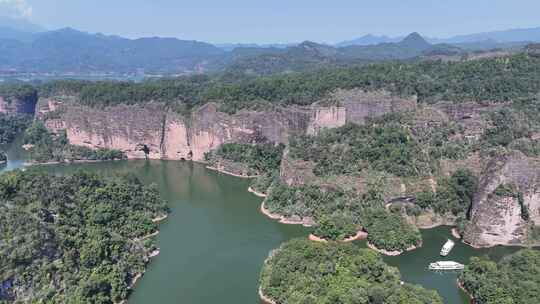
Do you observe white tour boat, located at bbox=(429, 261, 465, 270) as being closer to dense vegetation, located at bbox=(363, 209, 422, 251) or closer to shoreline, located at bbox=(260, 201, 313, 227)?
dense vegetation, located at bbox=(363, 209, 422, 251)

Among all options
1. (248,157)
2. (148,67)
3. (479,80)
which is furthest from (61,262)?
(148,67)

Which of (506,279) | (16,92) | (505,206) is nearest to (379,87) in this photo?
(505,206)

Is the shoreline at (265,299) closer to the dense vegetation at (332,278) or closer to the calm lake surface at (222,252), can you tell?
the dense vegetation at (332,278)

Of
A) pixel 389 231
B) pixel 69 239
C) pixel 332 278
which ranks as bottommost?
pixel 389 231

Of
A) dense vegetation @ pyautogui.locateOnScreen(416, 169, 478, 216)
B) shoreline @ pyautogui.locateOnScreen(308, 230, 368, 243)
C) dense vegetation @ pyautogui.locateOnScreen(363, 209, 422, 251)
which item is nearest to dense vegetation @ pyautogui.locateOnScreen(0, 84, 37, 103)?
shoreline @ pyautogui.locateOnScreen(308, 230, 368, 243)

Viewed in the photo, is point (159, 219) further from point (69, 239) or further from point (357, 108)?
point (357, 108)

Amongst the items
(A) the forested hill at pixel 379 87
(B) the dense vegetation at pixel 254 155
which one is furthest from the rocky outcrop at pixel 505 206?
(B) the dense vegetation at pixel 254 155
